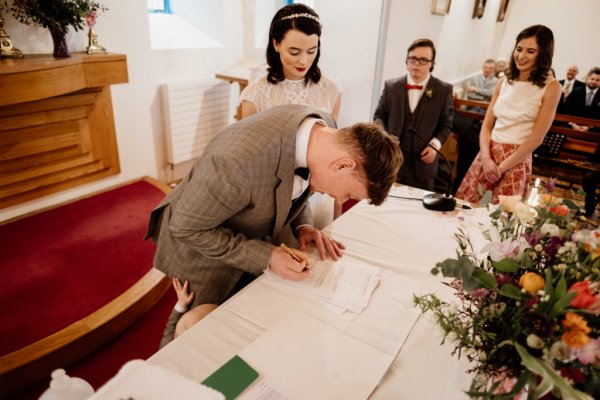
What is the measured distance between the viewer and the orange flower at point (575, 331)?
634 millimetres

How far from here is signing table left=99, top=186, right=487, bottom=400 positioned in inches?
38.3

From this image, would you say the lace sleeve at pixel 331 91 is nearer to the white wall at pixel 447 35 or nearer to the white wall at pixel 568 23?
the white wall at pixel 447 35

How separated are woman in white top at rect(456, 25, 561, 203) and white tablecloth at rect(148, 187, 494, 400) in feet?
3.77

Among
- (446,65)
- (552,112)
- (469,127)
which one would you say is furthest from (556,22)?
(552,112)

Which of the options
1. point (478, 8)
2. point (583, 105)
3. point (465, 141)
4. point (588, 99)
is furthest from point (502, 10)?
point (465, 141)

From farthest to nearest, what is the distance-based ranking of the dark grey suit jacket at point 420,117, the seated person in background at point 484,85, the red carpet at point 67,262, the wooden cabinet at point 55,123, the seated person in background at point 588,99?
the seated person in background at point 484,85
the seated person in background at point 588,99
the dark grey suit jacket at point 420,117
the wooden cabinet at point 55,123
the red carpet at point 67,262

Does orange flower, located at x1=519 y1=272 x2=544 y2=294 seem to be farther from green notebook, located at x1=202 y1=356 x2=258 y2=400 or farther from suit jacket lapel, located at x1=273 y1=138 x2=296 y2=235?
suit jacket lapel, located at x1=273 y1=138 x2=296 y2=235

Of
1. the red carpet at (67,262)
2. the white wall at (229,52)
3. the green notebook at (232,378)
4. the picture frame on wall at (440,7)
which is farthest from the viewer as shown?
the picture frame on wall at (440,7)

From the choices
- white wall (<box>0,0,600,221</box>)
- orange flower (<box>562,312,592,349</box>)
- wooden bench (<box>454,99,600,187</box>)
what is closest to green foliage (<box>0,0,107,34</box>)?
white wall (<box>0,0,600,221</box>)

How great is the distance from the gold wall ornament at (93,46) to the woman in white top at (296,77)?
4.32 feet

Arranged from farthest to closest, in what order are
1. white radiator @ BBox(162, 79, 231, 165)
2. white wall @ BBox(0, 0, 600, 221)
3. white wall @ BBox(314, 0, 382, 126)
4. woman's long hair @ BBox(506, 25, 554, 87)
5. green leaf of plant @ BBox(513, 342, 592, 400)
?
white wall @ BBox(314, 0, 382, 126), white radiator @ BBox(162, 79, 231, 165), white wall @ BBox(0, 0, 600, 221), woman's long hair @ BBox(506, 25, 554, 87), green leaf of plant @ BBox(513, 342, 592, 400)

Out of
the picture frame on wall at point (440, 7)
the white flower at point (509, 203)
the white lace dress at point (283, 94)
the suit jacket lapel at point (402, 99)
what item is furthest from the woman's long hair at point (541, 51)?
the picture frame on wall at point (440, 7)

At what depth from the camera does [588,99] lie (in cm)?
525

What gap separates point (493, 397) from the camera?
2.33 ft
